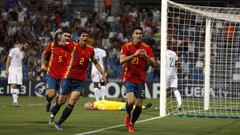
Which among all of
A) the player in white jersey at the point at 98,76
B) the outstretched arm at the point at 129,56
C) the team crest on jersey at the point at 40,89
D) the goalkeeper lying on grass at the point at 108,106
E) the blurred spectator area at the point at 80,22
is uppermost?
the blurred spectator area at the point at 80,22

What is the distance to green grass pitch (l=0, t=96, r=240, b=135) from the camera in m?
14.4

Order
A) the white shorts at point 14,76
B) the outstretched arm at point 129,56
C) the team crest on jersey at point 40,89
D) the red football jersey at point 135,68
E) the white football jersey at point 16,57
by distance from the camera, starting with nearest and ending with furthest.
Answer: the outstretched arm at point 129,56 → the red football jersey at point 135,68 → the white football jersey at point 16,57 → the white shorts at point 14,76 → the team crest on jersey at point 40,89

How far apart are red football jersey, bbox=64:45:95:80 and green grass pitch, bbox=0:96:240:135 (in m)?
1.15

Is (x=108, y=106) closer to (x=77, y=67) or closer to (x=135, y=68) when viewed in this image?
(x=135, y=68)

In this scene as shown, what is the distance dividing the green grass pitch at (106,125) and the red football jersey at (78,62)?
115 centimetres

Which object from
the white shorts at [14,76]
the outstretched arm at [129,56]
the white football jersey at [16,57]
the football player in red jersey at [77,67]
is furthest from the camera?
the white shorts at [14,76]

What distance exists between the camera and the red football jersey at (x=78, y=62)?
588 inches

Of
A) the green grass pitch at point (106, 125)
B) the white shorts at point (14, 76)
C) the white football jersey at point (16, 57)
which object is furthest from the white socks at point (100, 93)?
the green grass pitch at point (106, 125)

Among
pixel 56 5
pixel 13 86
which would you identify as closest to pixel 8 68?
pixel 13 86

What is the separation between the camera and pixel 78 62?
15.0 m

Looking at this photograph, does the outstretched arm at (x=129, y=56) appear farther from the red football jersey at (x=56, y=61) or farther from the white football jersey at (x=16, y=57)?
the white football jersey at (x=16, y=57)

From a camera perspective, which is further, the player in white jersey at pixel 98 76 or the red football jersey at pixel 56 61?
the player in white jersey at pixel 98 76

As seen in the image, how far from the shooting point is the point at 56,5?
39.5m

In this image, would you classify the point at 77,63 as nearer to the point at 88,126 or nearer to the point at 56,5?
the point at 88,126
